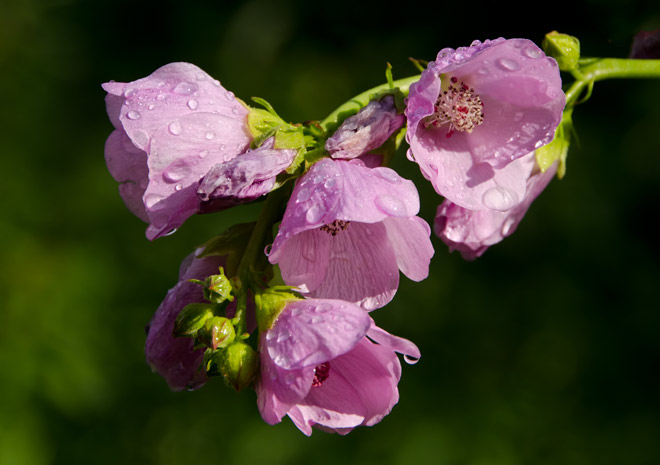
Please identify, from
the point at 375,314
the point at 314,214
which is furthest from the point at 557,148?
the point at 375,314

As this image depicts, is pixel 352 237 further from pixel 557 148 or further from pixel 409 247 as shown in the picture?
pixel 557 148

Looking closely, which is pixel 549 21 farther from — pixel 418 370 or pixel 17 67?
pixel 17 67

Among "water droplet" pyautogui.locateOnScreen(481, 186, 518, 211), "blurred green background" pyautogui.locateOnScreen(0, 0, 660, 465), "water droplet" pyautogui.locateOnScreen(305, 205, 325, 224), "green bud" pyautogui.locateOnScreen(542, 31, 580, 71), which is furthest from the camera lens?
"blurred green background" pyautogui.locateOnScreen(0, 0, 660, 465)

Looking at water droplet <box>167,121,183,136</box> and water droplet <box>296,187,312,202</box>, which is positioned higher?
water droplet <box>167,121,183,136</box>

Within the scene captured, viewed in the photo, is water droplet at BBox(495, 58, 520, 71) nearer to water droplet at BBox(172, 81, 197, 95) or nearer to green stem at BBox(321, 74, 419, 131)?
green stem at BBox(321, 74, 419, 131)

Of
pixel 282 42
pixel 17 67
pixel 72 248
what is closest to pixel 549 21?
pixel 282 42

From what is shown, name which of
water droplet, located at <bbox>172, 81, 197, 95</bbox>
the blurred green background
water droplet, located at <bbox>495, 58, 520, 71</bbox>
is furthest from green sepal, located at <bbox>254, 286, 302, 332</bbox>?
the blurred green background
